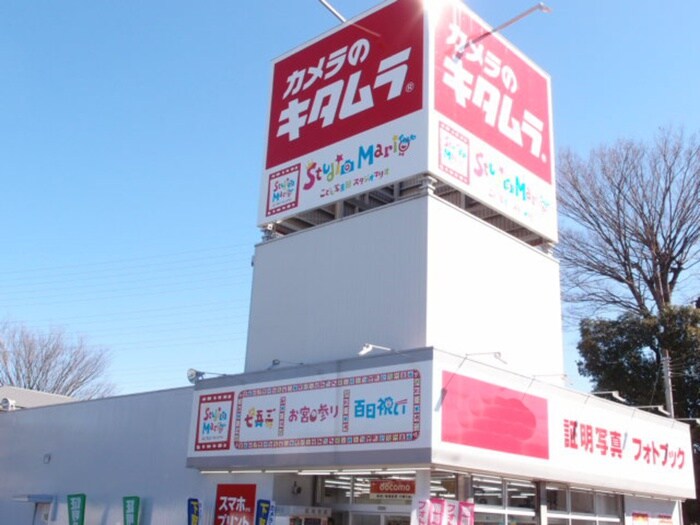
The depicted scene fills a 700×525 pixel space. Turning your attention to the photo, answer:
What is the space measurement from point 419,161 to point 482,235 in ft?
5.81

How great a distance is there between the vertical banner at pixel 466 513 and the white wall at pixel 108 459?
310cm

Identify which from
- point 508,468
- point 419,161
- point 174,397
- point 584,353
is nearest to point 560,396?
point 508,468

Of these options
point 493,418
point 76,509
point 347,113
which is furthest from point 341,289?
point 76,509

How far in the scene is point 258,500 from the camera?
454 inches

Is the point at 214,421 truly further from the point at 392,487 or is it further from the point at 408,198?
the point at 408,198

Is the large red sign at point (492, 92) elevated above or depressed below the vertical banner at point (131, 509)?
above

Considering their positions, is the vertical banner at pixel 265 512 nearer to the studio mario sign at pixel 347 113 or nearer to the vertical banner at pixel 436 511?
the vertical banner at pixel 436 511

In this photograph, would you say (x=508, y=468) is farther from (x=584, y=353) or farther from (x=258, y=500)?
(x=584, y=353)

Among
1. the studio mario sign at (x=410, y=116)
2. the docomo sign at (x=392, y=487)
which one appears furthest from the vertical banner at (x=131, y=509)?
the studio mario sign at (x=410, y=116)

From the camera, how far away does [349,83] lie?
553 inches

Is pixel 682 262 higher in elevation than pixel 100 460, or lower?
higher

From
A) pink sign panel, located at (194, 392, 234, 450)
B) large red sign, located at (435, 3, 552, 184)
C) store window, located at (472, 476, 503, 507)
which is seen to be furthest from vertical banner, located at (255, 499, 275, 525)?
large red sign, located at (435, 3, 552, 184)

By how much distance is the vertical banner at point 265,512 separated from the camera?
36.7 feet

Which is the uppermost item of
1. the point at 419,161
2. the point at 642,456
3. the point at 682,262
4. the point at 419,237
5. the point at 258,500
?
the point at 682,262
